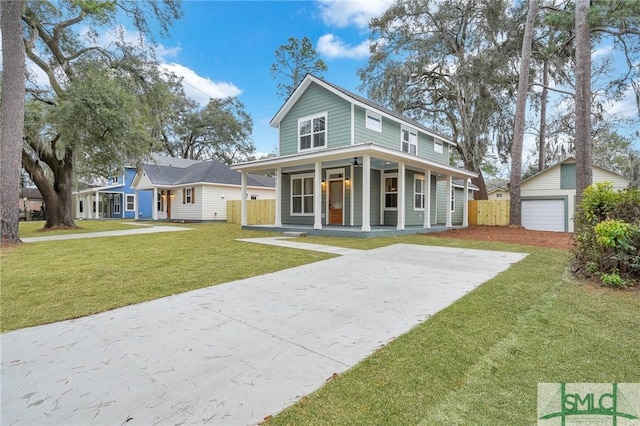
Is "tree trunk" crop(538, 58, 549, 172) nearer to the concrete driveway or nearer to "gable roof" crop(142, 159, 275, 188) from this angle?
"gable roof" crop(142, 159, 275, 188)

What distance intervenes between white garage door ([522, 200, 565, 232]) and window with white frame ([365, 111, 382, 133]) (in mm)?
12184

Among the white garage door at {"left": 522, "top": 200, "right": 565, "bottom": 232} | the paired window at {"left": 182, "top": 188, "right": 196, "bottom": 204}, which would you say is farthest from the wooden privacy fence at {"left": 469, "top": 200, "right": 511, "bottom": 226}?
the paired window at {"left": 182, "top": 188, "right": 196, "bottom": 204}

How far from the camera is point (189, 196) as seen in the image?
21766 millimetres

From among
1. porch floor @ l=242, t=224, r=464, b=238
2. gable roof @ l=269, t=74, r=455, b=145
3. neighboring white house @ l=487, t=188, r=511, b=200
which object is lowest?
porch floor @ l=242, t=224, r=464, b=238

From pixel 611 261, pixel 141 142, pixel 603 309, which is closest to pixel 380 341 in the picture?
pixel 603 309

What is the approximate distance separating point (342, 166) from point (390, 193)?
2.68m

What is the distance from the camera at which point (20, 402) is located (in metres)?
2.02

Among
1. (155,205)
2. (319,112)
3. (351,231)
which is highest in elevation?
(319,112)

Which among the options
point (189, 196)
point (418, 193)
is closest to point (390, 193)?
point (418, 193)

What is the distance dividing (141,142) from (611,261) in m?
15.5

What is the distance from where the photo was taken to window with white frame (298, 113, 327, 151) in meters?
13.3

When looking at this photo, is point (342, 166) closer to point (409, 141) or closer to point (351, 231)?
point (351, 231)

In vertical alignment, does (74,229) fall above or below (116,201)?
below

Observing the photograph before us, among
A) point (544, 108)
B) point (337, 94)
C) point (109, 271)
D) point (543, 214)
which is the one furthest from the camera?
point (544, 108)
